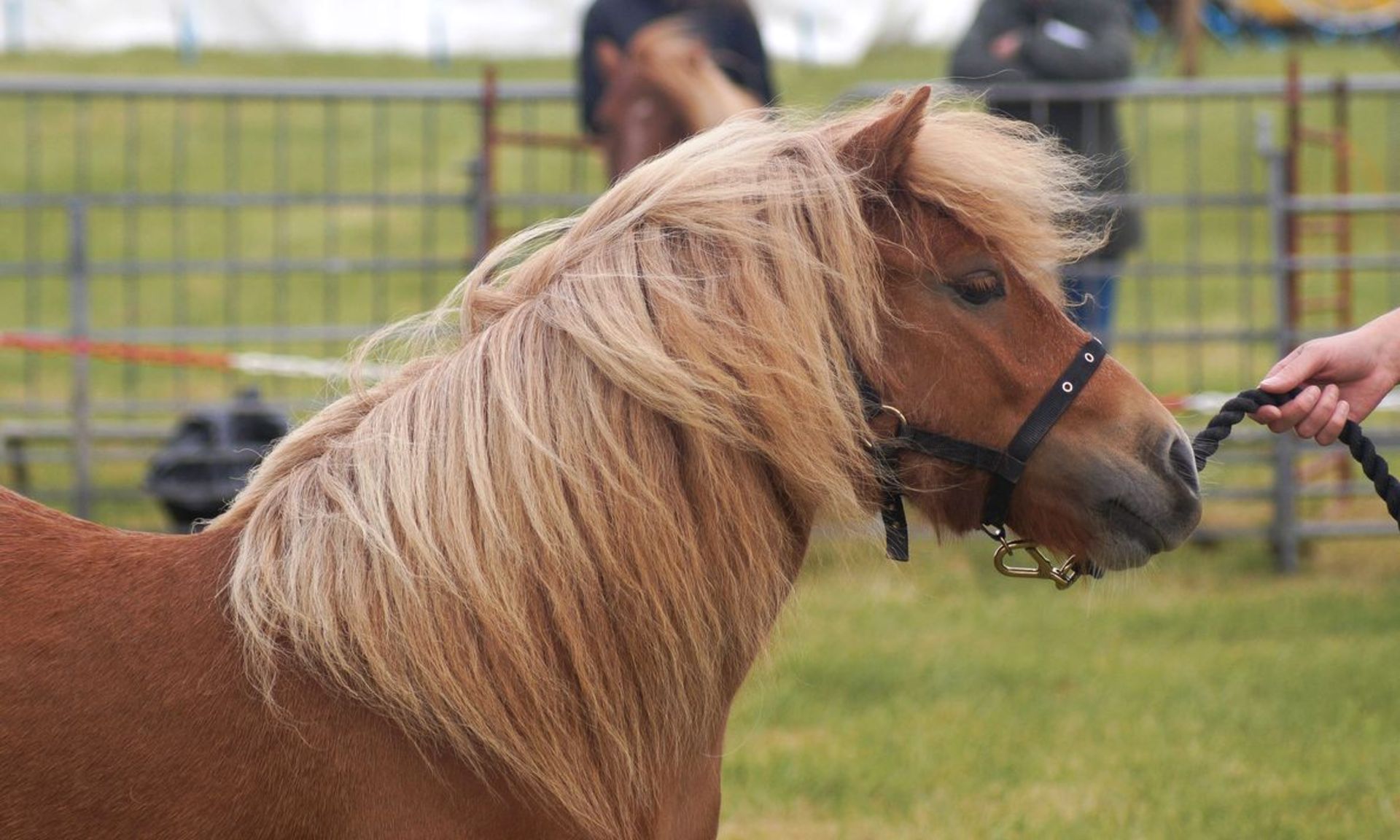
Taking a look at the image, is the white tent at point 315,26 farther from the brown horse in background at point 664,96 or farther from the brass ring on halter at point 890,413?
the brass ring on halter at point 890,413

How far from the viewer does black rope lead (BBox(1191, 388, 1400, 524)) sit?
8.01ft

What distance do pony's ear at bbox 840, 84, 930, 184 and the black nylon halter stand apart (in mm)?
296

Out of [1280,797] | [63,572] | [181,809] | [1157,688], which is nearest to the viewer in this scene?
[181,809]

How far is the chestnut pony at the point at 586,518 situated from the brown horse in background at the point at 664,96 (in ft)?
13.6

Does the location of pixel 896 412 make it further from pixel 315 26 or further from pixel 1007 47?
pixel 315 26

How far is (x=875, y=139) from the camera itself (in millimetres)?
2162

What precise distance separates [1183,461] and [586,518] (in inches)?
34.1

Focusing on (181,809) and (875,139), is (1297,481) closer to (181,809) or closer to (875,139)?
(875,139)

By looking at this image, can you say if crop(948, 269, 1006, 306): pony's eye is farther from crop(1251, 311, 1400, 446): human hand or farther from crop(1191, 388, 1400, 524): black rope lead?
crop(1251, 311, 1400, 446): human hand

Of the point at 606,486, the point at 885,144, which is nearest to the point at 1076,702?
the point at 885,144

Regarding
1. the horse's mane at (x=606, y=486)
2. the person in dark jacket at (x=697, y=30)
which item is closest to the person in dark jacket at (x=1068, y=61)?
the person in dark jacket at (x=697, y=30)

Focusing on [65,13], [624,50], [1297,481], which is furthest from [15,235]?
[1297,481]

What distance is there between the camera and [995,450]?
2.15 m

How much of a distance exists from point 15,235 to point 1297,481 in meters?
13.0
